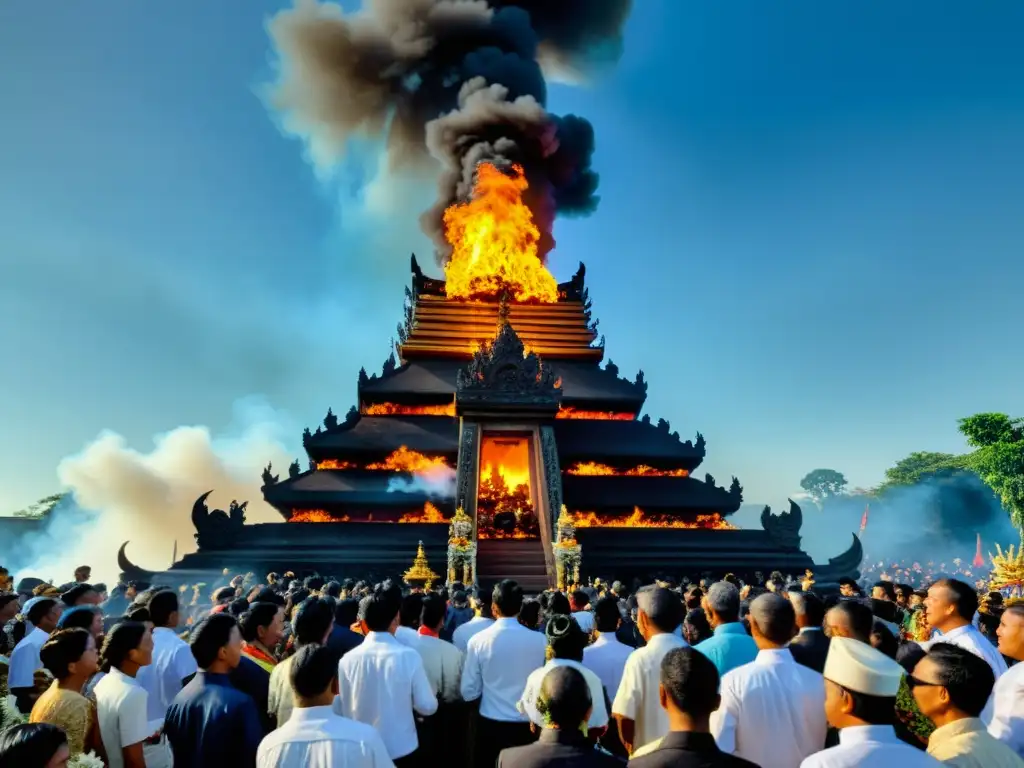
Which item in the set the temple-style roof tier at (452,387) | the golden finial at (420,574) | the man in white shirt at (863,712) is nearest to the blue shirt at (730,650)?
the man in white shirt at (863,712)

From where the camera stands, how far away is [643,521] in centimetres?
2923

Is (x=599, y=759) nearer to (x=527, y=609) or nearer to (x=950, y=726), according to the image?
(x=950, y=726)

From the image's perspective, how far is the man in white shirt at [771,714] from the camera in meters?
4.63

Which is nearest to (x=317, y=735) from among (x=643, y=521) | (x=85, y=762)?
(x=85, y=762)

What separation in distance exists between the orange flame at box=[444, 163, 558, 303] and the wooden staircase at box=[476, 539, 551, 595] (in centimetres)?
1812

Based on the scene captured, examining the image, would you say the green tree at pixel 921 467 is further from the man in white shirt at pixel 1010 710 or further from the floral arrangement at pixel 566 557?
the man in white shirt at pixel 1010 710

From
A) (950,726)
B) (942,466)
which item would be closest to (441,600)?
(950,726)

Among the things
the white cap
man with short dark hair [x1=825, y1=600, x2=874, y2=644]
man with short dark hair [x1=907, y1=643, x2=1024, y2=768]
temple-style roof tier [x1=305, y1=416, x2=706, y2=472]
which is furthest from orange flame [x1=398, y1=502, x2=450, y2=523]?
the white cap

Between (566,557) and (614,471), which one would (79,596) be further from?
(614,471)

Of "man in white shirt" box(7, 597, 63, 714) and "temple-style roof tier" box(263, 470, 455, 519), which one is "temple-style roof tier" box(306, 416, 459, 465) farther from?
"man in white shirt" box(7, 597, 63, 714)

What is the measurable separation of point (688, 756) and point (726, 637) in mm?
2896

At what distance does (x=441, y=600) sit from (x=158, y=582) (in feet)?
70.7

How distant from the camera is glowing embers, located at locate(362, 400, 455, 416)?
32188 millimetres

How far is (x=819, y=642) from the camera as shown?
19.7 feet
